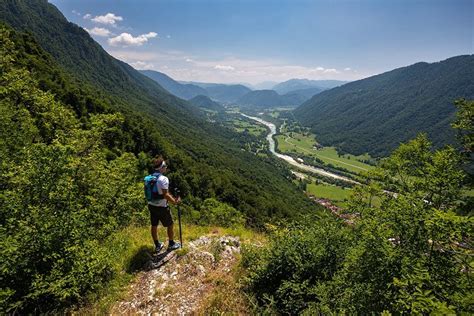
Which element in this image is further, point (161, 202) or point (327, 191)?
point (327, 191)

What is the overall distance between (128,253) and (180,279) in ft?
6.31

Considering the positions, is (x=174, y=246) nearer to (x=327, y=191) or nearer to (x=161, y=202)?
(x=161, y=202)

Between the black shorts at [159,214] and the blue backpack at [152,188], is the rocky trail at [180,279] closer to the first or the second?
the black shorts at [159,214]

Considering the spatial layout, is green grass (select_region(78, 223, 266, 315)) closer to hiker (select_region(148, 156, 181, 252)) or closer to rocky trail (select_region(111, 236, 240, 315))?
rocky trail (select_region(111, 236, 240, 315))

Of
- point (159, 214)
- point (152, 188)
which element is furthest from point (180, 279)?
point (152, 188)

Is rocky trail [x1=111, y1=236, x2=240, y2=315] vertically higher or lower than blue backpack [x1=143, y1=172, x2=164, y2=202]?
lower

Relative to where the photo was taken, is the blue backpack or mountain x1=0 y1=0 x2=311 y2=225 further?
mountain x1=0 y1=0 x2=311 y2=225

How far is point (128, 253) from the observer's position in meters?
8.02

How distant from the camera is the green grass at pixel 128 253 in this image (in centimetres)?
595

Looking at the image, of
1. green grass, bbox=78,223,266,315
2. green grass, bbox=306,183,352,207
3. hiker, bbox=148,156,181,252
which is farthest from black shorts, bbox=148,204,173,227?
green grass, bbox=306,183,352,207

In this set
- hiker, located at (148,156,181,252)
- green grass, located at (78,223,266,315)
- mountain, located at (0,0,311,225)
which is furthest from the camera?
mountain, located at (0,0,311,225)

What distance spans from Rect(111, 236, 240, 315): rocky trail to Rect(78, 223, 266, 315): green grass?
0.67ft

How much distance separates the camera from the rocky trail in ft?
20.6

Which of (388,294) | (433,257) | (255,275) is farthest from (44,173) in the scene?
(433,257)
